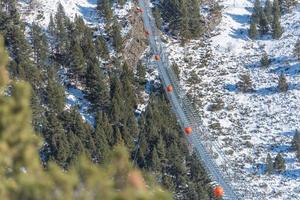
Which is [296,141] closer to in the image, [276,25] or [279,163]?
[279,163]

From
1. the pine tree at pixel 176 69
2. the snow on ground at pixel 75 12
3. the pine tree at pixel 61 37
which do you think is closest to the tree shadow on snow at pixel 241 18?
the snow on ground at pixel 75 12

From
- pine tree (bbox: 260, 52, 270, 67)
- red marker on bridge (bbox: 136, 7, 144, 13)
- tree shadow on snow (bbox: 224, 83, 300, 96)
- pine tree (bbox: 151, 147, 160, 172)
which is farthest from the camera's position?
red marker on bridge (bbox: 136, 7, 144, 13)

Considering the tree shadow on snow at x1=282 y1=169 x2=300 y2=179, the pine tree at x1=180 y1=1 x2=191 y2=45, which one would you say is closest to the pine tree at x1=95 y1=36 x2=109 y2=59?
the pine tree at x1=180 y1=1 x2=191 y2=45

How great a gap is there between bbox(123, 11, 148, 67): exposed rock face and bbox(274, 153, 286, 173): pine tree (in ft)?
86.0

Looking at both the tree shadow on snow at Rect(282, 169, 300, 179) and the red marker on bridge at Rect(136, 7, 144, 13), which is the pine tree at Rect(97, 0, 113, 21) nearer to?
the red marker on bridge at Rect(136, 7, 144, 13)

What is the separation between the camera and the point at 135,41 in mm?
89438

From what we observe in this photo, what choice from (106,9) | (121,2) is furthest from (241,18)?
(106,9)

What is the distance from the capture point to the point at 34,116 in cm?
6606

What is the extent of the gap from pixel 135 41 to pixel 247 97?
61.4 ft

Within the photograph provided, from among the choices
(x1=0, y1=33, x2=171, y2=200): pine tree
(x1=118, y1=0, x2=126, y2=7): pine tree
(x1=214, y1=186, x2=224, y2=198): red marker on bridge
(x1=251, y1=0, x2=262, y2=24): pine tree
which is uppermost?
(x1=0, y1=33, x2=171, y2=200): pine tree

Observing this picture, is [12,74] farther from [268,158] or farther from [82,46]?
[268,158]

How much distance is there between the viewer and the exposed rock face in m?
87.1

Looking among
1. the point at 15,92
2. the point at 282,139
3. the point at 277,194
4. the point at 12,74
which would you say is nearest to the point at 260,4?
the point at 282,139

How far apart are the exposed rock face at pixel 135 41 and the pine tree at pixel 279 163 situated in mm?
26214
